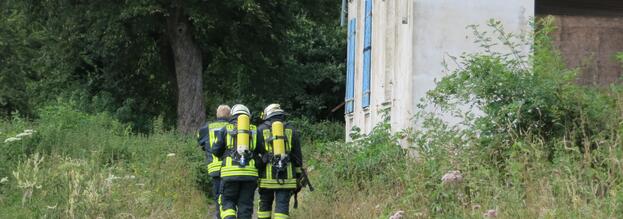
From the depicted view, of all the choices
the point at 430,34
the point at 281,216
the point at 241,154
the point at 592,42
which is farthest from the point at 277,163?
the point at 592,42

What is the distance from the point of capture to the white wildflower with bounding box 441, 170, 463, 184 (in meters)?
9.86

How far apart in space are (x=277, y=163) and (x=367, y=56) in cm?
612

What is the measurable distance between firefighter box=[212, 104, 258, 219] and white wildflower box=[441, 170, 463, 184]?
102 inches

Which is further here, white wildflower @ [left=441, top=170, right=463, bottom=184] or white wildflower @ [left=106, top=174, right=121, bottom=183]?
white wildflower @ [left=106, top=174, right=121, bottom=183]

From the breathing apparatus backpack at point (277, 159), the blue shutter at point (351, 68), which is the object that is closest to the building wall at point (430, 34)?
the blue shutter at point (351, 68)

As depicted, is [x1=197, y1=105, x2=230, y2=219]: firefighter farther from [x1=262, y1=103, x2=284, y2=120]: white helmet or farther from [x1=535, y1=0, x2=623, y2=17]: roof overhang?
[x1=535, y1=0, x2=623, y2=17]: roof overhang

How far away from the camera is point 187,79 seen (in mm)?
25734

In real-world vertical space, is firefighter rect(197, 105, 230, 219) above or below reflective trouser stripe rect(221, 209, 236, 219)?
above

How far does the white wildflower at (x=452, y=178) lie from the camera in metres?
9.86

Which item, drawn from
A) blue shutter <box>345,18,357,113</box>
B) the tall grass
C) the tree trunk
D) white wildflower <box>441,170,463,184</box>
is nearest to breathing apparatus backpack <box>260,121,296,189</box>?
the tall grass

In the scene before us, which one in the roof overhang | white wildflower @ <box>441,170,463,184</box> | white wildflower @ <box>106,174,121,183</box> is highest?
the roof overhang

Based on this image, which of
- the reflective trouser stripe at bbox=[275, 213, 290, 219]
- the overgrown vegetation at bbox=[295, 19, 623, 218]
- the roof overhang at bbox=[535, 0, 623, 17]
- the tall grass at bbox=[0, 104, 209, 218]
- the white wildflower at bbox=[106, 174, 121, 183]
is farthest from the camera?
the roof overhang at bbox=[535, 0, 623, 17]

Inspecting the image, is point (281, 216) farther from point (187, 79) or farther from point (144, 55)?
point (144, 55)

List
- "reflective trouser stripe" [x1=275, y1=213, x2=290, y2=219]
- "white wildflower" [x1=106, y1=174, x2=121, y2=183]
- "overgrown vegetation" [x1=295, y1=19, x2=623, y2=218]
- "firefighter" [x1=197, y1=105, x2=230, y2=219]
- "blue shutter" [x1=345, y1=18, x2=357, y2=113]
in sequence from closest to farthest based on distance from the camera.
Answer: "overgrown vegetation" [x1=295, y1=19, x2=623, y2=218]
"reflective trouser stripe" [x1=275, y1=213, x2=290, y2=219]
"firefighter" [x1=197, y1=105, x2=230, y2=219]
"white wildflower" [x1=106, y1=174, x2=121, y2=183]
"blue shutter" [x1=345, y1=18, x2=357, y2=113]
